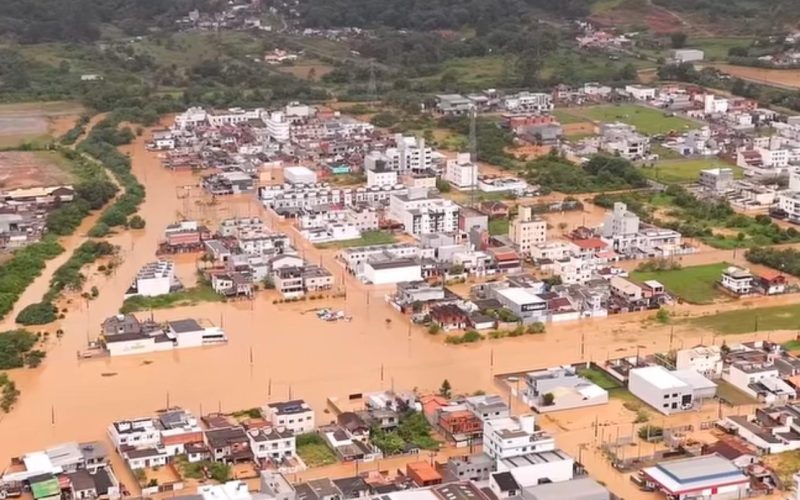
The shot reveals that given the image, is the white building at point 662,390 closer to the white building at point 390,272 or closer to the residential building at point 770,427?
the residential building at point 770,427

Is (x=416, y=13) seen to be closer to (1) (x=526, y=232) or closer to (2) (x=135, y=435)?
(1) (x=526, y=232)

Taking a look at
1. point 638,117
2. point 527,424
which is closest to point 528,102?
point 638,117

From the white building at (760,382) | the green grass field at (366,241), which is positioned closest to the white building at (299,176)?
the green grass field at (366,241)

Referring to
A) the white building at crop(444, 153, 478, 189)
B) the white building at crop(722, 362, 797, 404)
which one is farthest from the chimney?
the white building at crop(444, 153, 478, 189)

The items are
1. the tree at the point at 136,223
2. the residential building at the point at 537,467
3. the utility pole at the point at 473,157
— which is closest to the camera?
the residential building at the point at 537,467

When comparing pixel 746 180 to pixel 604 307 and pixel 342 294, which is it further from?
pixel 342 294

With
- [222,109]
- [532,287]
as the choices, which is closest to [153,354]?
[532,287]
